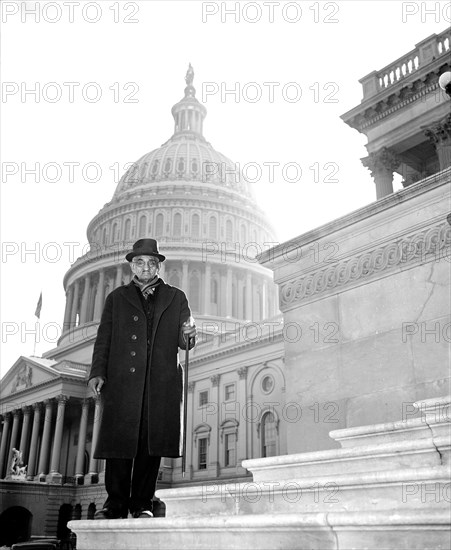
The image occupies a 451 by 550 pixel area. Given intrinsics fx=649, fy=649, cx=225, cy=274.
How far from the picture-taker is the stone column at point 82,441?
52.8m

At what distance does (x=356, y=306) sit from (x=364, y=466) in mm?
3826

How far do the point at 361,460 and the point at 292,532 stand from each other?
4.81ft

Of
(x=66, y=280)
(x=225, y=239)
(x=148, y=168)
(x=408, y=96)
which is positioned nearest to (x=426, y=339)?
(x=408, y=96)

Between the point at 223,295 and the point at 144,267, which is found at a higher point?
the point at 223,295

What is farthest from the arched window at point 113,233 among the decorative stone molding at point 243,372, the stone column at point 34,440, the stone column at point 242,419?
the stone column at point 242,419

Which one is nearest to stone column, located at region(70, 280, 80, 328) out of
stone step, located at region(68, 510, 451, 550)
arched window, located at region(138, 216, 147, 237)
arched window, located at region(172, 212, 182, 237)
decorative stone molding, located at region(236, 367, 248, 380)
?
arched window, located at region(138, 216, 147, 237)

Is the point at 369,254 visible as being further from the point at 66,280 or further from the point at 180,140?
the point at 180,140

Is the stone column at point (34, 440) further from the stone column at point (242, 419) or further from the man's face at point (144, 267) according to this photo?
the man's face at point (144, 267)

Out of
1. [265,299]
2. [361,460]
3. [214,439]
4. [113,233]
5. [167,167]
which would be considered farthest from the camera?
[167,167]

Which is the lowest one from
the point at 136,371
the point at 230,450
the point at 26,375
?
the point at 136,371

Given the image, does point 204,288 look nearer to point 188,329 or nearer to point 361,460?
point 188,329

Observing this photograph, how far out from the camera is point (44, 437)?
55.5m

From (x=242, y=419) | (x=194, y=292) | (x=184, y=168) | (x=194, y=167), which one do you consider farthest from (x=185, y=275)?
(x=242, y=419)

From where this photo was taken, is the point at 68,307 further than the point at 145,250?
Yes
